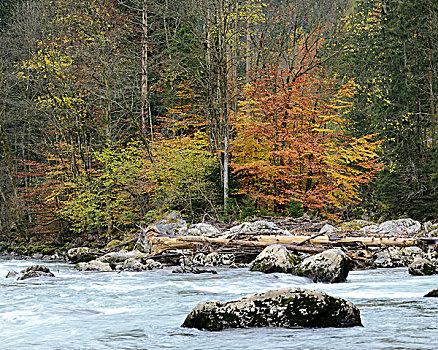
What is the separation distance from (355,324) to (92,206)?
13721 millimetres

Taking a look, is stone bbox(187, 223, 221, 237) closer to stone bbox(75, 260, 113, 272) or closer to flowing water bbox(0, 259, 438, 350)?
stone bbox(75, 260, 113, 272)

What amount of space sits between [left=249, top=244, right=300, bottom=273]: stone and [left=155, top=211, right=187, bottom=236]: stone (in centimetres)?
347

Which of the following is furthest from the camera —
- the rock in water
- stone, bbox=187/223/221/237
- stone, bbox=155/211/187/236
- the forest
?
the forest

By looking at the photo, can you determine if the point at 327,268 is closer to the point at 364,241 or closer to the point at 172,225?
the point at 364,241

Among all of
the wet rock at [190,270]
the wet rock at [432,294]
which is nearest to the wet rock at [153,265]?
the wet rock at [190,270]

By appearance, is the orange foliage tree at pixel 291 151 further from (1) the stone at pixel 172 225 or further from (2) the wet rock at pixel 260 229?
(2) the wet rock at pixel 260 229

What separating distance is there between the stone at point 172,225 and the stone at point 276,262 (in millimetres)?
3467

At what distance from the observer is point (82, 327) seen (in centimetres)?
504

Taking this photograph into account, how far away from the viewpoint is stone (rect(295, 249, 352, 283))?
7664 mm

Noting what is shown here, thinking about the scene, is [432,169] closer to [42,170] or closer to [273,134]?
[273,134]

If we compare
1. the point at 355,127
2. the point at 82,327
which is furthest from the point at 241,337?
the point at 355,127

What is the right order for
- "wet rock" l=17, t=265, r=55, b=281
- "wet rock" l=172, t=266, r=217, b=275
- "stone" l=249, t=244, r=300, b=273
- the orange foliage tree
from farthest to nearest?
the orange foliage tree → "wet rock" l=17, t=265, r=55, b=281 → "wet rock" l=172, t=266, r=217, b=275 → "stone" l=249, t=244, r=300, b=273

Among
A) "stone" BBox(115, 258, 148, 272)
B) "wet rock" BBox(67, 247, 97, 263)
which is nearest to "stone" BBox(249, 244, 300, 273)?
"stone" BBox(115, 258, 148, 272)

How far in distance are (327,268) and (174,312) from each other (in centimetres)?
297
